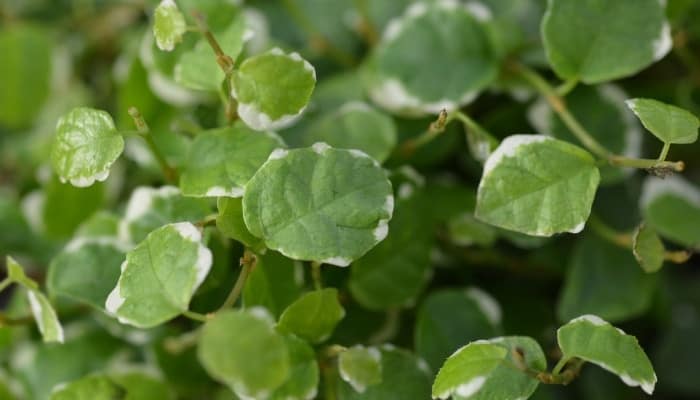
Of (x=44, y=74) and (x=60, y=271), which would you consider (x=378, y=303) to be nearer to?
(x=60, y=271)

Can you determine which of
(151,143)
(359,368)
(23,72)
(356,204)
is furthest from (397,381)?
(23,72)

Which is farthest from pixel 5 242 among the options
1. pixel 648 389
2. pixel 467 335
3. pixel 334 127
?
pixel 648 389

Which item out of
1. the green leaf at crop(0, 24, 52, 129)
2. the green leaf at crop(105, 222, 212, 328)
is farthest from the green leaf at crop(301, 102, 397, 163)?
the green leaf at crop(0, 24, 52, 129)

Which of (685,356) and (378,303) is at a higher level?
(378,303)

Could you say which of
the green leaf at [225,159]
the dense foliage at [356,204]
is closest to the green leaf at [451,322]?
the dense foliage at [356,204]

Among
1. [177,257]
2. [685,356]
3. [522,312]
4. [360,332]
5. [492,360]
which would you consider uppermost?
[177,257]

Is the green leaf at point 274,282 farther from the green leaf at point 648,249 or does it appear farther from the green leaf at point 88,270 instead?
the green leaf at point 648,249

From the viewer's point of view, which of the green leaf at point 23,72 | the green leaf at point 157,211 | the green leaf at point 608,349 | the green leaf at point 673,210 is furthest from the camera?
the green leaf at point 23,72
